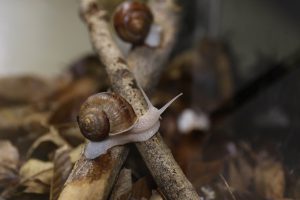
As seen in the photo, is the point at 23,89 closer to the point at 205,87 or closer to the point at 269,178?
the point at 205,87

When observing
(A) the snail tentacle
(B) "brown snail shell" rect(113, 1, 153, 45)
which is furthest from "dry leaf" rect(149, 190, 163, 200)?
(B) "brown snail shell" rect(113, 1, 153, 45)

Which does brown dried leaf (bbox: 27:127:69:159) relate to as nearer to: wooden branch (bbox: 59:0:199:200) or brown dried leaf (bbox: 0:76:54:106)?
wooden branch (bbox: 59:0:199:200)

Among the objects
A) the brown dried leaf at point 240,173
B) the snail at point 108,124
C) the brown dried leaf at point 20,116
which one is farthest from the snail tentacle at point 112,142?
the brown dried leaf at point 20,116

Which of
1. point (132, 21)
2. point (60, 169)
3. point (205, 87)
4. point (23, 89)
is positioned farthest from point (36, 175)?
point (205, 87)

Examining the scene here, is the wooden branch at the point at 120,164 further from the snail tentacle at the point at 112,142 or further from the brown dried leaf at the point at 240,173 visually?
the brown dried leaf at the point at 240,173

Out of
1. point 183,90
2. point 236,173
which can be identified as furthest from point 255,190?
point 183,90

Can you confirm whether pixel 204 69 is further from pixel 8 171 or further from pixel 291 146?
pixel 8 171
